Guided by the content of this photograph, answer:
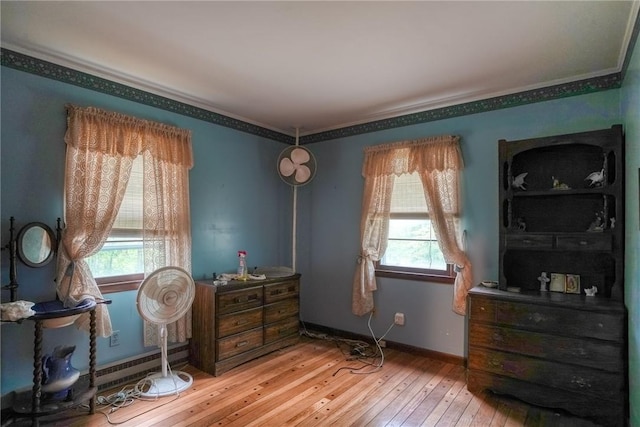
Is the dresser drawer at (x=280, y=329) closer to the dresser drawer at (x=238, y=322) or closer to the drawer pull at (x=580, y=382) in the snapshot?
the dresser drawer at (x=238, y=322)

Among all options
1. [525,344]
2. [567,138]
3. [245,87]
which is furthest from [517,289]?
[245,87]

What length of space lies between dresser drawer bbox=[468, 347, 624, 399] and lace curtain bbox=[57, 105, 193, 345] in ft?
8.40

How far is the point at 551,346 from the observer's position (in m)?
2.38

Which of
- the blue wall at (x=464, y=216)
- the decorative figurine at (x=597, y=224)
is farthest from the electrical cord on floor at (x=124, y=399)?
the decorative figurine at (x=597, y=224)

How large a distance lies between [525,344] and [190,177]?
10.4 ft

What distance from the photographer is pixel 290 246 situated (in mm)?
4445

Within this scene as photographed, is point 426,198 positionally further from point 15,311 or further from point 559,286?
point 15,311

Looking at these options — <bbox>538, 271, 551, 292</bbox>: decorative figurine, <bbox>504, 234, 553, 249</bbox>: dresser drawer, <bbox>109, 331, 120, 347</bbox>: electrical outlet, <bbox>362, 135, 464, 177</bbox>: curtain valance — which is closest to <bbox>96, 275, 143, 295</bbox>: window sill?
<bbox>109, 331, 120, 347</bbox>: electrical outlet

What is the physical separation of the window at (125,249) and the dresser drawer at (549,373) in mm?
2884

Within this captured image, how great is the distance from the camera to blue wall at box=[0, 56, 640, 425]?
235cm

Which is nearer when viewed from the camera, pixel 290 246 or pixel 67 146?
pixel 67 146

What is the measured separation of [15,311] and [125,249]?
3.08 ft

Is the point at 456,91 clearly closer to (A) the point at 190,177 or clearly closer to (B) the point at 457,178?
(B) the point at 457,178

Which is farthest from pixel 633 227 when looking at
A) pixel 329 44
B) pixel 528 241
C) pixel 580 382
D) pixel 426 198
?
pixel 329 44
